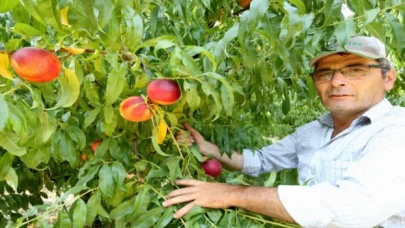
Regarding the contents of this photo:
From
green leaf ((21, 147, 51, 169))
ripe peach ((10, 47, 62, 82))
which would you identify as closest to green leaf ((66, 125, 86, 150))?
green leaf ((21, 147, 51, 169))

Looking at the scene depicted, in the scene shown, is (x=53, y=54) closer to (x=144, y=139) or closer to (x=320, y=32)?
(x=144, y=139)

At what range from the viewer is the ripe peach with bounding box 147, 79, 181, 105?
118cm

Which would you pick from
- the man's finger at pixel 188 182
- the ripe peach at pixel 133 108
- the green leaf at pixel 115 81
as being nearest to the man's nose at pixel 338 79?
the man's finger at pixel 188 182

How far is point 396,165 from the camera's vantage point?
131cm

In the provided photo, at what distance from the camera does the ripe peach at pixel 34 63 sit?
2.99ft

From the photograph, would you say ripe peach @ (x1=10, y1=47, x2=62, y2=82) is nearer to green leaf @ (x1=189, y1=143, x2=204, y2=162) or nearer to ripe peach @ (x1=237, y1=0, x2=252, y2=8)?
green leaf @ (x1=189, y1=143, x2=204, y2=162)

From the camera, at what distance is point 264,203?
1.36 metres

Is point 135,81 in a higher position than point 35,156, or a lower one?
higher

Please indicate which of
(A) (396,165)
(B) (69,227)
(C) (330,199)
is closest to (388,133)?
(A) (396,165)

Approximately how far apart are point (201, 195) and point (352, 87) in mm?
831

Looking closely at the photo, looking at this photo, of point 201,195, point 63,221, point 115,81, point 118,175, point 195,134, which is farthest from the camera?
point 195,134

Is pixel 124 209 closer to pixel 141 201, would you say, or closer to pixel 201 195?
pixel 141 201

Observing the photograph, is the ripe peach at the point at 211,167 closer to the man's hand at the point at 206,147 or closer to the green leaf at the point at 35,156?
the man's hand at the point at 206,147

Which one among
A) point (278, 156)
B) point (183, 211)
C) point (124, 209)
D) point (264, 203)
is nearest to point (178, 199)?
point (183, 211)
